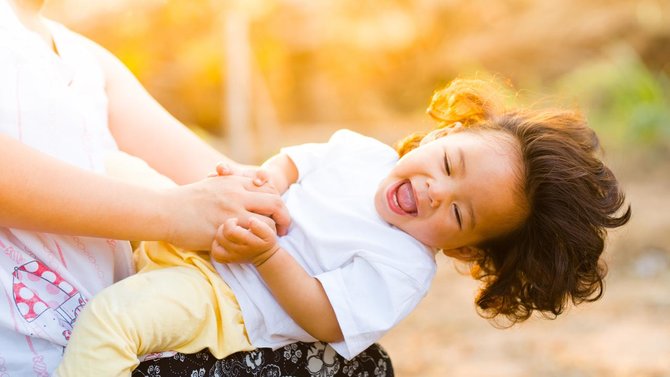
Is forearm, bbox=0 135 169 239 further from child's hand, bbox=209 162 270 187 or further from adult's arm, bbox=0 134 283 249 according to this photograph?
child's hand, bbox=209 162 270 187

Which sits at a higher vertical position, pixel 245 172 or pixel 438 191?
pixel 245 172

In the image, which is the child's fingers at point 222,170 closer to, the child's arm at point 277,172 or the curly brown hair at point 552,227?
the child's arm at point 277,172

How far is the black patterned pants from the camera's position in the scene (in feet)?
4.74

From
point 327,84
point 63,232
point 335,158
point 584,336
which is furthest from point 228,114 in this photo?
point 63,232

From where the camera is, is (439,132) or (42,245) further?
(439,132)

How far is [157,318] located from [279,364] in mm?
250

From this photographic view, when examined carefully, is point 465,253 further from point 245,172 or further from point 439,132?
point 245,172

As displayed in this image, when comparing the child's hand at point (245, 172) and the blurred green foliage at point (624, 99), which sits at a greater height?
the child's hand at point (245, 172)

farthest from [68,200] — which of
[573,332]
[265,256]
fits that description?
[573,332]

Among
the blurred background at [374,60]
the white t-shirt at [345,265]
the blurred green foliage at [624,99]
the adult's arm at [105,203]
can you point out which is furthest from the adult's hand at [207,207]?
the blurred green foliage at [624,99]

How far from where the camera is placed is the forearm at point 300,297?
1.54m

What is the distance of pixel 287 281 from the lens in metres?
1.55

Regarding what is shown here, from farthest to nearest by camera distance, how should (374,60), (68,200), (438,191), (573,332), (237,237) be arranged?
(374,60) < (573,332) < (438,191) < (237,237) < (68,200)

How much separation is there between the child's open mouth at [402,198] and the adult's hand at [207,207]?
29 centimetres
